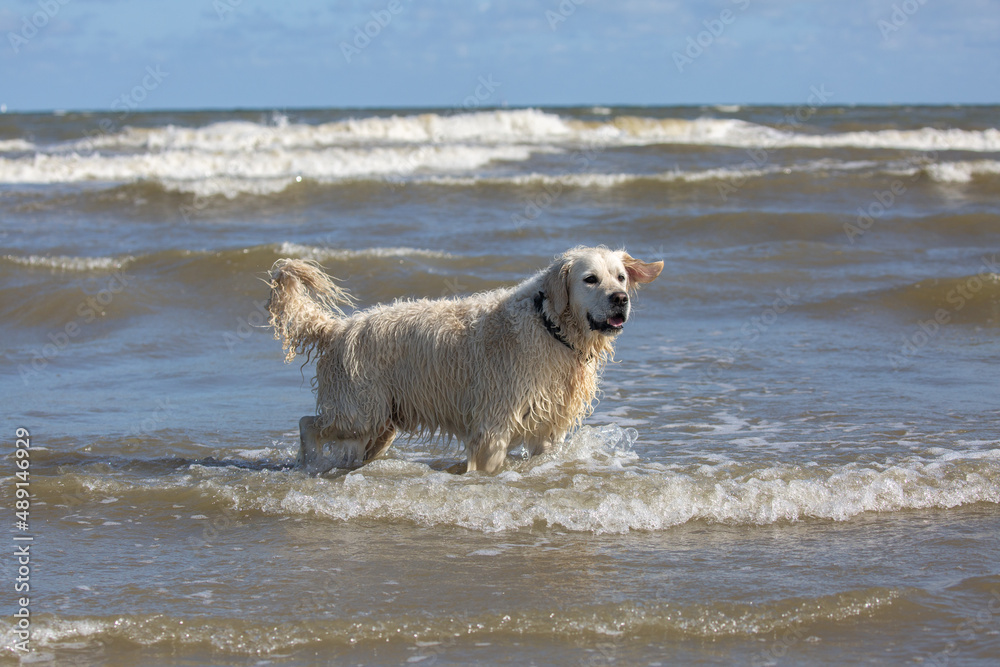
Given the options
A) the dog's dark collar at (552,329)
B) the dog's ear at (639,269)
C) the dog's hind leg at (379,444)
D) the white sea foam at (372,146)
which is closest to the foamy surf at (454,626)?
the dog's dark collar at (552,329)

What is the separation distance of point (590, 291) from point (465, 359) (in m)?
0.98

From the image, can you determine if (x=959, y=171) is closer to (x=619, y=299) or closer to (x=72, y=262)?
(x=72, y=262)

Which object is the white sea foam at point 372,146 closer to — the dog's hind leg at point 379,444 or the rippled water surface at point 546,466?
the rippled water surface at point 546,466

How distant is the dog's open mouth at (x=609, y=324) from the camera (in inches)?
239

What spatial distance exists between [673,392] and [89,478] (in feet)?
16.3

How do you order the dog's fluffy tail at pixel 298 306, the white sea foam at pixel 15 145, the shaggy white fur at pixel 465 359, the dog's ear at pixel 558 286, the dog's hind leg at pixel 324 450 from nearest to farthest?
the dog's ear at pixel 558 286, the shaggy white fur at pixel 465 359, the dog's hind leg at pixel 324 450, the dog's fluffy tail at pixel 298 306, the white sea foam at pixel 15 145

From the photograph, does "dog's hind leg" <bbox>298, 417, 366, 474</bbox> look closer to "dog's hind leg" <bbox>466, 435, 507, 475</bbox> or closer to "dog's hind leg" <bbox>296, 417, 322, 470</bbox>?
"dog's hind leg" <bbox>296, 417, 322, 470</bbox>

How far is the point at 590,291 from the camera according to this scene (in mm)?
6164

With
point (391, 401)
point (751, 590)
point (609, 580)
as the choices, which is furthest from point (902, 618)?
point (391, 401)

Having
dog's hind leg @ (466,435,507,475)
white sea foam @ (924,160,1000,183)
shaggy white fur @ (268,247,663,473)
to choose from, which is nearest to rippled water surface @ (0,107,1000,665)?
dog's hind leg @ (466,435,507,475)

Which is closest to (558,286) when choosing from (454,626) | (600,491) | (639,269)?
(639,269)

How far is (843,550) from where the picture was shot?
17.8 ft

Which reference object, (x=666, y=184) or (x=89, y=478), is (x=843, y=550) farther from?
(x=666, y=184)

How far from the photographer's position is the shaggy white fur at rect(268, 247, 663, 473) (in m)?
6.41
